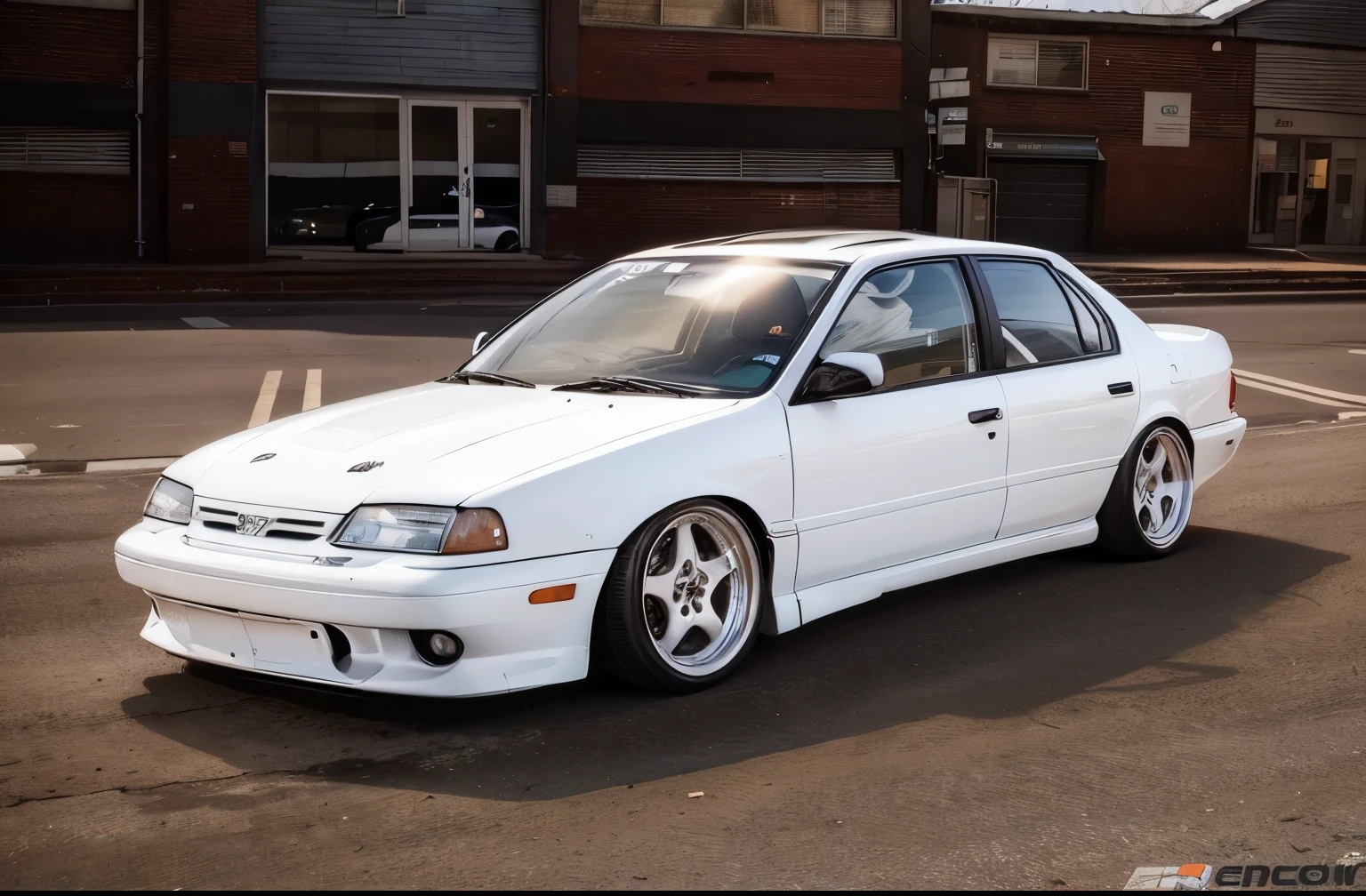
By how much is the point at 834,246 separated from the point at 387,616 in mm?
2479

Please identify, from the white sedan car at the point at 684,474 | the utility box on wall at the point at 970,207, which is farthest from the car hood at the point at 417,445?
the utility box on wall at the point at 970,207

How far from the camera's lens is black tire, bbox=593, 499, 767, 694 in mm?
4648

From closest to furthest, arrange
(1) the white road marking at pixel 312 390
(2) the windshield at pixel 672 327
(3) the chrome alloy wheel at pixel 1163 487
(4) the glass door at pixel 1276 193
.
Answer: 1. (2) the windshield at pixel 672 327
2. (3) the chrome alloy wheel at pixel 1163 487
3. (1) the white road marking at pixel 312 390
4. (4) the glass door at pixel 1276 193

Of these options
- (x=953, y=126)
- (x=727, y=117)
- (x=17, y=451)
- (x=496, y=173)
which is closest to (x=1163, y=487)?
(x=17, y=451)

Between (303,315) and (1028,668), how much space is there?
15033mm

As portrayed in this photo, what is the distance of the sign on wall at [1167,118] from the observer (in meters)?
33.5

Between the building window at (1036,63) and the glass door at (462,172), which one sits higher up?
the building window at (1036,63)

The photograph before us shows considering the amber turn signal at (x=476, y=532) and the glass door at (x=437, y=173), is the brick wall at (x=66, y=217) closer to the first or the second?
the glass door at (x=437, y=173)

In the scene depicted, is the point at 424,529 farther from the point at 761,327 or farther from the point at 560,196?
the point at 560,196

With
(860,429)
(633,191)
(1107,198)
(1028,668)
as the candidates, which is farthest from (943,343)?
(1107,198)

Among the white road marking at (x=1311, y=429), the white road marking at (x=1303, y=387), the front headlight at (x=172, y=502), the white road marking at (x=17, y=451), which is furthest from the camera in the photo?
the white road marking at (x=1303, y=387)

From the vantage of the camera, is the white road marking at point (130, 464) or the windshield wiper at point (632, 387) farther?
the white road marking at point (130, 464)

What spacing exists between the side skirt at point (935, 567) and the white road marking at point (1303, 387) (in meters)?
7.42

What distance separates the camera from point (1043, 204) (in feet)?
109
